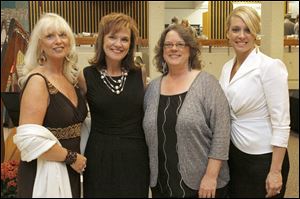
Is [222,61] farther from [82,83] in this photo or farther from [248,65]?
[82,83]

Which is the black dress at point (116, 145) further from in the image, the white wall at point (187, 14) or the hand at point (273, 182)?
the hand at point (273, 182)

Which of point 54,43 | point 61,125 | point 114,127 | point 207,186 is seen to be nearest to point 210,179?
point 207,186

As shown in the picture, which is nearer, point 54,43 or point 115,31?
point 54,43

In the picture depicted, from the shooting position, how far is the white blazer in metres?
1.02

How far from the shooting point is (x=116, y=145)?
1192 millimetres

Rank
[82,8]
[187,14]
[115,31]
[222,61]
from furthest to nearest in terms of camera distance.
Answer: [222,61], [115,31], [187,14], [82,8]

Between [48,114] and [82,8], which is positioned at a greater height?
[82,8]

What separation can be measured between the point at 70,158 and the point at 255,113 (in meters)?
0.56

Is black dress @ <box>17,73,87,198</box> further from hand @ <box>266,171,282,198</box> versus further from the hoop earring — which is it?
hand @ <box>266,171,282,198</box>

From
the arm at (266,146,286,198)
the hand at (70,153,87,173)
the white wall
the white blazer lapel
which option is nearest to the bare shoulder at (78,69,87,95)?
the hand at (70,153,87,173)

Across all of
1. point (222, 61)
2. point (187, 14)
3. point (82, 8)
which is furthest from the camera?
point (222, 61)

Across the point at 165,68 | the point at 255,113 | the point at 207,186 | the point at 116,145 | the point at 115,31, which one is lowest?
the point at 207,186

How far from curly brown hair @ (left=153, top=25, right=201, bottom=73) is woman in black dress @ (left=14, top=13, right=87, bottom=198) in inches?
10.4

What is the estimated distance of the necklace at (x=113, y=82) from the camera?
1.18 metres
